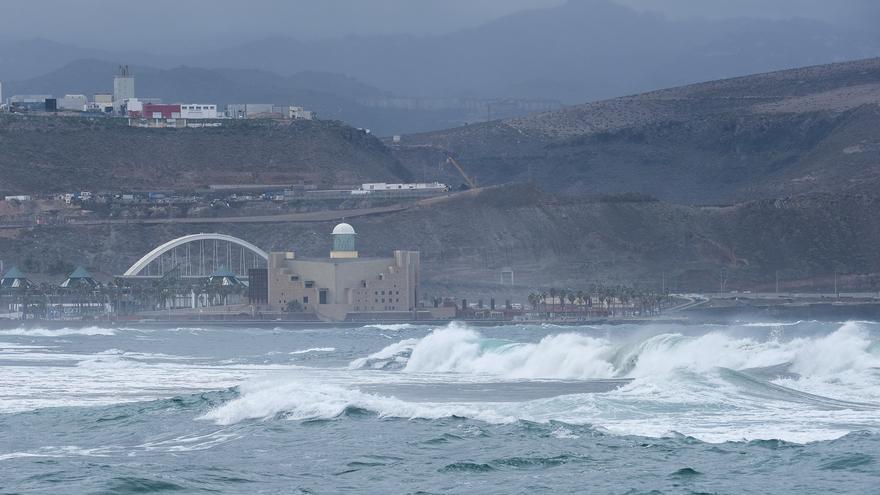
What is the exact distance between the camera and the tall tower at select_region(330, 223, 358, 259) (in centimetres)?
11744

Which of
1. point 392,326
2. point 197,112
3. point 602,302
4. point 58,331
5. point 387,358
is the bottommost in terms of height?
point 387,358

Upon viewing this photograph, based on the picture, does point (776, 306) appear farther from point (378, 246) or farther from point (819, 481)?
point (819, 481)

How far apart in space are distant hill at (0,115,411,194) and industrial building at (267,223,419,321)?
49.2 metres

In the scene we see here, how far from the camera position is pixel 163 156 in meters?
168

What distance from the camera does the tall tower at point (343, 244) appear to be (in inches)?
4624

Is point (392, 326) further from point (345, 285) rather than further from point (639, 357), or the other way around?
point (639, 357)

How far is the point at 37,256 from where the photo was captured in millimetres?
137875

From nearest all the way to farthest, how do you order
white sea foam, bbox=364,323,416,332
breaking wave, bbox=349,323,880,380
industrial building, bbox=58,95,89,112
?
breaking wave, bbox=349,323,880,380
white sea foam, bbox=364,323,416,332
industrial building, bbox=58,95,89,112

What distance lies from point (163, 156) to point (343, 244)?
179 ft

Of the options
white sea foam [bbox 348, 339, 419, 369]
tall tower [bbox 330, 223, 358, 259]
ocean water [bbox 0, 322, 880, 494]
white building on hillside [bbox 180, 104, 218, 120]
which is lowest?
ocean water [bbox 0, 322, 880, 494]

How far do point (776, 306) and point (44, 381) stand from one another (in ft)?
252

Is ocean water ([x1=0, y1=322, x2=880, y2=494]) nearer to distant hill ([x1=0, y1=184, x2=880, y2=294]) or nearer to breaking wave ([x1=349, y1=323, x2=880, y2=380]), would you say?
breaking wave ([x1=349, y1=323, x2=880, y2=380])

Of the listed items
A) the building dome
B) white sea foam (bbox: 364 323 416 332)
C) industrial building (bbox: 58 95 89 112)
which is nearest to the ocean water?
white sea foam (bbox: 364 323 416 332)

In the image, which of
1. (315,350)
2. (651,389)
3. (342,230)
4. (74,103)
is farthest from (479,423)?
(74,103)
